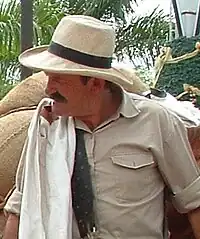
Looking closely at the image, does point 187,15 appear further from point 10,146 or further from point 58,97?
point 58,97

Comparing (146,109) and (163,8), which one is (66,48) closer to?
(146,109)

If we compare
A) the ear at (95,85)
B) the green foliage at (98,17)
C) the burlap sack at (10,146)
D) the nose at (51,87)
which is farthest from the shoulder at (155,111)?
the green foliage at (98,17)

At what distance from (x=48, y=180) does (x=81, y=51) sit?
0.33 metres

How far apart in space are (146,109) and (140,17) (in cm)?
212

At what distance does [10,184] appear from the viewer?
1870mm

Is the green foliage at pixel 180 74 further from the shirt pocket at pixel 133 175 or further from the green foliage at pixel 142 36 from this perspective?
the green foliage at pixel 142 36

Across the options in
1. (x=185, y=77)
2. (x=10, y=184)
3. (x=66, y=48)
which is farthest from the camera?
(x=185, y=77)

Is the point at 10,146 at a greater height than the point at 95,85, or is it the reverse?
the point at 95,85

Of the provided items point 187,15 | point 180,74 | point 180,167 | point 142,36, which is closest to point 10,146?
point 180,167

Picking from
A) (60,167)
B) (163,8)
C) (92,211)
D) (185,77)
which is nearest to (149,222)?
(92,211)

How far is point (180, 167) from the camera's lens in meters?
1.65

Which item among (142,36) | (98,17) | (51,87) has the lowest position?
(142,36)

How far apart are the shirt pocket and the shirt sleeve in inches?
1.5

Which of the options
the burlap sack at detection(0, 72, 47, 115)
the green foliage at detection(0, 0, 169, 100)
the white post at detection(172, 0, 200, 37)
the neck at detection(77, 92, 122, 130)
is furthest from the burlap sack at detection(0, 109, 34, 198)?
the green foliage at detection(0, 0, 169, 100)
